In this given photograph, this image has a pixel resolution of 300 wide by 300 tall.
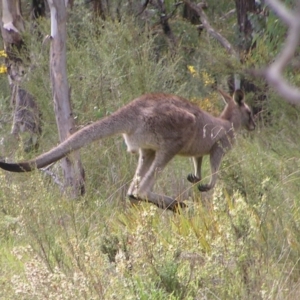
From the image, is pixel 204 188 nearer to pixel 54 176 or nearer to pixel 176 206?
pixel 176 206

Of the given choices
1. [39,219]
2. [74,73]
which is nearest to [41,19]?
[74,73]

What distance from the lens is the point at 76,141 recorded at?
18.5ft

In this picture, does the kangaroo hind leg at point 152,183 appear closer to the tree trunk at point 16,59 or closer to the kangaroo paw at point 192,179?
the kangaroo paw at point 192,179

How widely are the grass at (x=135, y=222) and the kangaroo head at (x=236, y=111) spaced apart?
241 millimetres

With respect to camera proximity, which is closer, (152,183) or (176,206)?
(176,206)

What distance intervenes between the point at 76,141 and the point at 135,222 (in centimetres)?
81

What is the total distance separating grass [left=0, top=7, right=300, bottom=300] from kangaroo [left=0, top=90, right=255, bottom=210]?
0.30m

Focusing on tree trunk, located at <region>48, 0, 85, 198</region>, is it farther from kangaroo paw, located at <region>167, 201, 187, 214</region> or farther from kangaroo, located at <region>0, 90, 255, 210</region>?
kangaroo paw, located at <region>167, 201, 187, 214</region>

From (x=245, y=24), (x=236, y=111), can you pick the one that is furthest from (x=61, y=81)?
(x=245, y=24)

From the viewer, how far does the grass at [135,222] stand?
139 inches

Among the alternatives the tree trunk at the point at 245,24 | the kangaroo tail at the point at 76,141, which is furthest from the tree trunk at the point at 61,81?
the tree trunk at the point at 245,24

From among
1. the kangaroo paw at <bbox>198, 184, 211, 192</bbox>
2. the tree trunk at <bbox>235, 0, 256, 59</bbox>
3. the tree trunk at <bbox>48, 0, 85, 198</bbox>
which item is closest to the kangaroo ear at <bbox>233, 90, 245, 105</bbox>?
the kangaroo paw at <bbox>198, 184, 211, 192</bbox>

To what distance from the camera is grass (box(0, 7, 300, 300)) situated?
3529 millimetres

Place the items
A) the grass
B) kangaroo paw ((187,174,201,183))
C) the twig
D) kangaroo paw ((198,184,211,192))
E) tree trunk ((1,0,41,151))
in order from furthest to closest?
tree trunk ((1,0,41,151)), the twig, kangaroo paw ((187,174,201,183)), kangaroo paw ((198,184,211,192)), the grass
